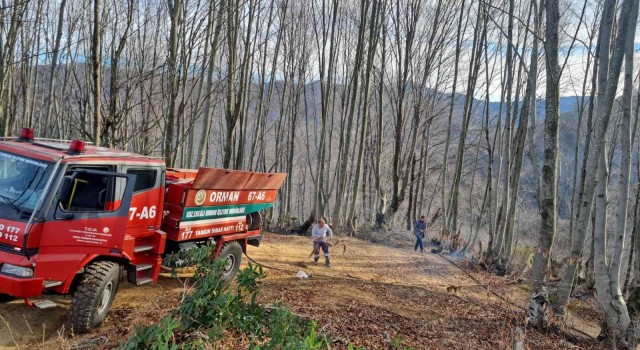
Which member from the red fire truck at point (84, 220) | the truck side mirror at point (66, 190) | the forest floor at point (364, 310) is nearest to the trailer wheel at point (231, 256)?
the forest floor at point (364, 310)

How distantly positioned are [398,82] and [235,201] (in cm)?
1514

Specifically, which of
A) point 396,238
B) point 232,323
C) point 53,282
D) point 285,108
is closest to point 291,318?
point 232,323

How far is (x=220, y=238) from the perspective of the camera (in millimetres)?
7148

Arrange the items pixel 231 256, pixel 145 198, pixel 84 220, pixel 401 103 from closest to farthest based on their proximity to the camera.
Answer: pixel 84 220 → pixel 145 198 → pixel 231 256 → pixel 401 103

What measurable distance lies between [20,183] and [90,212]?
829 millimetres

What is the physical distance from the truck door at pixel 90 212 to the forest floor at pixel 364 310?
3.22 ft

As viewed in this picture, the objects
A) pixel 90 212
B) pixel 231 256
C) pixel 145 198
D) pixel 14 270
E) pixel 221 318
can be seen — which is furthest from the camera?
pixel 231 256

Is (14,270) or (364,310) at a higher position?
(14,270)

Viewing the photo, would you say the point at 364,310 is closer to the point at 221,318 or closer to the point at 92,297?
the point at 221,318

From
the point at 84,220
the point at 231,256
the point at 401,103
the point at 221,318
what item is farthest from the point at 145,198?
the point at 401,103

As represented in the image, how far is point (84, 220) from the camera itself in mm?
4695

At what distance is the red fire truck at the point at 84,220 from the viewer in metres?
4.32

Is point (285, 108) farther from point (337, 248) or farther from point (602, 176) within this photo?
point (602, 176)

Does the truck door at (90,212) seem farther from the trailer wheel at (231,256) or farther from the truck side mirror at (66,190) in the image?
the trailer wheel at (231,256)
